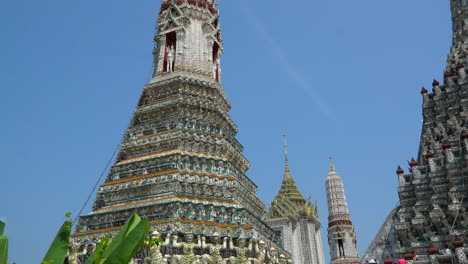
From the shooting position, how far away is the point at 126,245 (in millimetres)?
7988

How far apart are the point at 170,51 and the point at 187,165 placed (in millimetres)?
7799

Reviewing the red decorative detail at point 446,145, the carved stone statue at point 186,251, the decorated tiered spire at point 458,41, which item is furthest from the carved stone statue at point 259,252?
the decorated tiered spire at point 458,41

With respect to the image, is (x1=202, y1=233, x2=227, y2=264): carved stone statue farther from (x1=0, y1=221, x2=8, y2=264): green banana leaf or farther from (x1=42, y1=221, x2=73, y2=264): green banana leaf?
(x1=0, y1=221, x2=8, y2=264): green banana leaf

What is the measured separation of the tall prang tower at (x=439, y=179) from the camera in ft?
57.3

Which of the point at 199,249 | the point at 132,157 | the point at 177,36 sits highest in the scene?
the point at 177,36

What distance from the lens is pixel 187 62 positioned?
2220cm

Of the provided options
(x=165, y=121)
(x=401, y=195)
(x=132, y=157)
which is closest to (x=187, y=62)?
(x=165, y=121)

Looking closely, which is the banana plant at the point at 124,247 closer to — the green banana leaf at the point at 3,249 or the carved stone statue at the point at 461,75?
the green banana leaf at the point at 3,249

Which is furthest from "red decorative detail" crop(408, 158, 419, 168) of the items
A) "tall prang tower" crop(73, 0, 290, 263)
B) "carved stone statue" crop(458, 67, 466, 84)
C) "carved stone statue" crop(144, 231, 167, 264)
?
"carved stone statue" crop(144, 231, 167, 264)

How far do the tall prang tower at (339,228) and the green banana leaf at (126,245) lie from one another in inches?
925

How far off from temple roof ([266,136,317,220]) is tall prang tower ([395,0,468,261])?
1539cm

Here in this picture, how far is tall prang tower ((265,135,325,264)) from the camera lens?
35.4m

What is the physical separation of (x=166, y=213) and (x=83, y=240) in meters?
3.36

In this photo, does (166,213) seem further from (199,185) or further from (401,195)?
(401,195)
